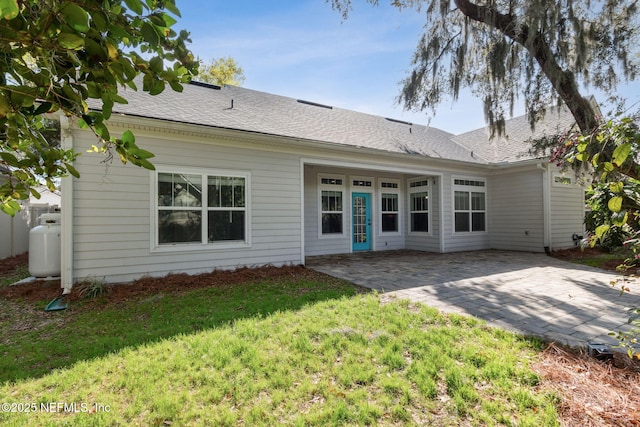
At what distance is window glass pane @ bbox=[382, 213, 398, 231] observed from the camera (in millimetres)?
10977

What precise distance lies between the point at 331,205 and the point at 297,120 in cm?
286

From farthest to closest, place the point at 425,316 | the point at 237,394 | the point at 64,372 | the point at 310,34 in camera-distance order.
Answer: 1. the point at 310,34
2. the point at 425,316
3. the point at 64,372
4. the point at 237,394

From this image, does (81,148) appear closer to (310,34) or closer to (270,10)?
(270,10)

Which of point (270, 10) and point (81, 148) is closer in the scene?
point (81, 148)

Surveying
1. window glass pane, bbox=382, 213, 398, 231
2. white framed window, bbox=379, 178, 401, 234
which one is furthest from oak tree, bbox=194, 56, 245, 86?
window glass pane, bbox=382, 213, 398, 231

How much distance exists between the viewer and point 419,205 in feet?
35.9

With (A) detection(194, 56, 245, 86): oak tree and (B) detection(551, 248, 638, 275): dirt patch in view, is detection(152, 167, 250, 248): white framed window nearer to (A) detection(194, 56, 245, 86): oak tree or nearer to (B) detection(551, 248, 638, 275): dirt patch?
(B) detection(551, 248, 638, 275): dirt patch

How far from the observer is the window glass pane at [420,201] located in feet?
34.9

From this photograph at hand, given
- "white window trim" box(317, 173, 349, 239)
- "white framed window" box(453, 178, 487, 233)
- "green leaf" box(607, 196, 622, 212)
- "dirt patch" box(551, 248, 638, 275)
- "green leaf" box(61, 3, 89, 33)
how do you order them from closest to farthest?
1. "green leaf" box(61, 3, 89, 33)
2. "green leaf" box(607, 196, 622, 212)
3. "dirt patch" box(551, 248, 638, 275)
4. "white window trim" box(317, 173, 349, 239)
5. "white framed window" box(453, 178, 487, 233)

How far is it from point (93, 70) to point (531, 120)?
396 inches

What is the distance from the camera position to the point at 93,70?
0.90m

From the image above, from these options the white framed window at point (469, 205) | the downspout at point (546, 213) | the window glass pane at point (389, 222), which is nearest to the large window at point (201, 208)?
the window glass pane at point (389, 222)

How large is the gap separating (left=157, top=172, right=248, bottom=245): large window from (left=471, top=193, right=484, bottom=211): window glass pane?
27.2 feet

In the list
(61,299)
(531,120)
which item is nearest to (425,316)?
(61,299)
